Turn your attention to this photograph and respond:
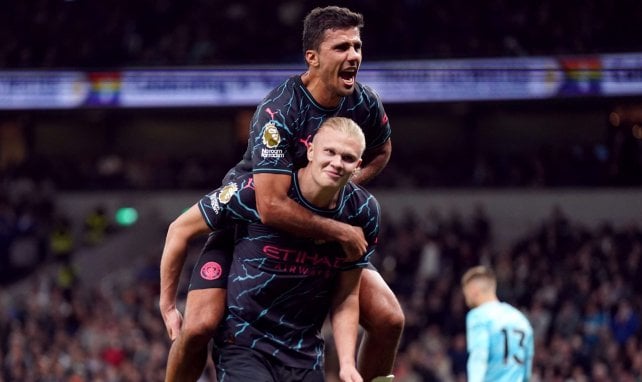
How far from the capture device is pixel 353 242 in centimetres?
497

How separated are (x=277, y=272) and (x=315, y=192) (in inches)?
16.4

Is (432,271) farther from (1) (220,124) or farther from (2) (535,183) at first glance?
(1) (220,124)

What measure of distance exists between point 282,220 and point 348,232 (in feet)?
1.00

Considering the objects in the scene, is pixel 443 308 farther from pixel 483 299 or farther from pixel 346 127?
pixel 346 127

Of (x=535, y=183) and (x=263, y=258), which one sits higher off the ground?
(x=535, y=183)

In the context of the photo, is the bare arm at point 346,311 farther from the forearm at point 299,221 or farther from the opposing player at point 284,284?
the forearm at point 299,221

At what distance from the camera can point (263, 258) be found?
5055 millimetres

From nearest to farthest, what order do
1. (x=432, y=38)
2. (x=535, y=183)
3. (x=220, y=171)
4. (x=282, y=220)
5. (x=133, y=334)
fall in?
(x=282, y=220) < (x=133, y=334) < (x=432, y=38) < (x=535, y=183) < (x=220, y=171)

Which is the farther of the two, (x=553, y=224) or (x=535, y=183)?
(x=535, y=183)

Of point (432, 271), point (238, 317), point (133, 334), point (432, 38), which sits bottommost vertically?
point (238, 317)

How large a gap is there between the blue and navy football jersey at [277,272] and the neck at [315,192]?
64mm

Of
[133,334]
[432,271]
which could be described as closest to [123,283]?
[133,334]

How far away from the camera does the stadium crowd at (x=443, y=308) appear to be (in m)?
13.2

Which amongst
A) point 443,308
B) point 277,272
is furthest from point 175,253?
point 443,308
